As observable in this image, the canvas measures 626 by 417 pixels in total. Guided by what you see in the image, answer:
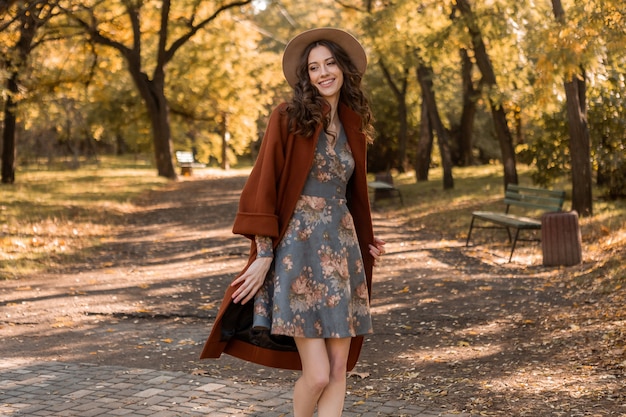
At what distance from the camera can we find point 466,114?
32469 millimetres

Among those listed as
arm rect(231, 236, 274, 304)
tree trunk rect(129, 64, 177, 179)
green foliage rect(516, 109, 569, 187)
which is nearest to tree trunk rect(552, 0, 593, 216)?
green foliage rect(516, 109, 569, 187)

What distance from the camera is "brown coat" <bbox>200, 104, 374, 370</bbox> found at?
13.3ft

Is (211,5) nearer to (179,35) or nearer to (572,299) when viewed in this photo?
(179,35)

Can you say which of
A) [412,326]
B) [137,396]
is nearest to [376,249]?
[137,396]

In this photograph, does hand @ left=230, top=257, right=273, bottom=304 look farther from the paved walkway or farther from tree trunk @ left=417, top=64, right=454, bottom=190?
tree trunk @ left=417, top=64, right=454, bottom=190

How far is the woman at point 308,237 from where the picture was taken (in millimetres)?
4066

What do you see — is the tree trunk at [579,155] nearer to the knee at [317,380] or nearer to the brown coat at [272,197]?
the brown coat at [272,197]

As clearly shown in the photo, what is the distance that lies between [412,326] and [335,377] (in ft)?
14.0

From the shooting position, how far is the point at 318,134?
162 inches

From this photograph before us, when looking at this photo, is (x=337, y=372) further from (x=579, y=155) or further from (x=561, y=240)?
(x=579, y=155)

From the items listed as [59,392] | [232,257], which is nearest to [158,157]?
[232,257]

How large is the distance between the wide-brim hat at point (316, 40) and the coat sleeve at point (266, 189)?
0.30 meters

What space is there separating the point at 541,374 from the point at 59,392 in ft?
10.6

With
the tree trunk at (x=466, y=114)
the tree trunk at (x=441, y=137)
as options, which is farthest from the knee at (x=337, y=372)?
the tree trunk at (x=466, y=114)
